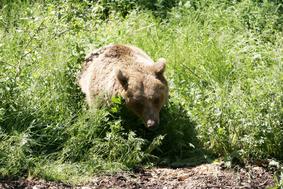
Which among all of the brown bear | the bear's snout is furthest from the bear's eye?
the bear's snout

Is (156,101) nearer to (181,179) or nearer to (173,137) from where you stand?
(173,137)

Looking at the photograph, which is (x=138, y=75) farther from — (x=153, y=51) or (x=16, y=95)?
(x=153, y=51)

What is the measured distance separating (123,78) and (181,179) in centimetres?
111

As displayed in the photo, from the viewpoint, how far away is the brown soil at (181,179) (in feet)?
18.4

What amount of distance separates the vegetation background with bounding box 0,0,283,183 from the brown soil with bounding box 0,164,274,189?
107 mm

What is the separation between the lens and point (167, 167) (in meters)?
6.24

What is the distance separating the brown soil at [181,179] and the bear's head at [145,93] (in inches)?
19.8

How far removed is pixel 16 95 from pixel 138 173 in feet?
4.39

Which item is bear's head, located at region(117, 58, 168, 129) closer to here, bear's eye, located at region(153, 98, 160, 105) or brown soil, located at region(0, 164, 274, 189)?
bear's eye, located at region(153, 98, 160, 105)

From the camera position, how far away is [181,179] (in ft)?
19.3

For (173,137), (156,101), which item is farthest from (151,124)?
(173,137)

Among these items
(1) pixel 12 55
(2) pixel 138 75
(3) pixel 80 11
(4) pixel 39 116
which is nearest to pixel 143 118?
(2) pixel 138 75

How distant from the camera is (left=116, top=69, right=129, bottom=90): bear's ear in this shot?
629cm

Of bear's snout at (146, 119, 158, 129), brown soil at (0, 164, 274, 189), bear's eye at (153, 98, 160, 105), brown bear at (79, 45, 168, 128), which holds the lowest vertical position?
brown soil at (0, 164, 274, 189)
